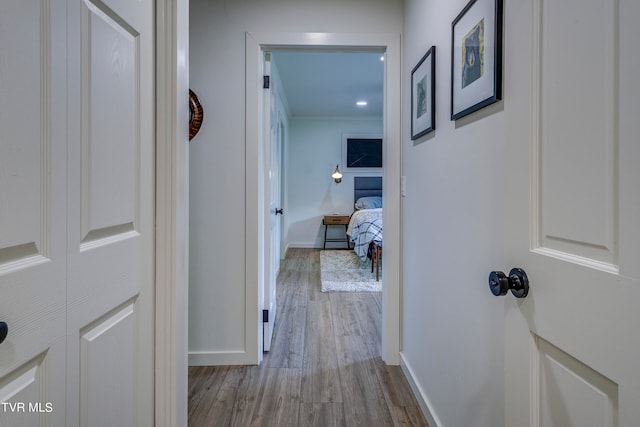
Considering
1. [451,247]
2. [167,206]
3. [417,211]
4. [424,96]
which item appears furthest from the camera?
[417,211]

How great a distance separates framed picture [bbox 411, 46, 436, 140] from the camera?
62.1 inches

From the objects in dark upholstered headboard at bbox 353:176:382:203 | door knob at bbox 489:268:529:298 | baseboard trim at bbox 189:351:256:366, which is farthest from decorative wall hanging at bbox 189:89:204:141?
dark upholstered headboard at bbox 353:176:382:203

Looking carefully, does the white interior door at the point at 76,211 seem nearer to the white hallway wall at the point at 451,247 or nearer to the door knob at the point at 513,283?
the door knob at the point at 513,283

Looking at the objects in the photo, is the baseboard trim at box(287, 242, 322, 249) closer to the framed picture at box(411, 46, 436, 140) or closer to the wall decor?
the wall decor

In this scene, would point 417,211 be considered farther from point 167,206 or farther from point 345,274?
point 345,274

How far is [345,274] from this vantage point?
4.51 metres

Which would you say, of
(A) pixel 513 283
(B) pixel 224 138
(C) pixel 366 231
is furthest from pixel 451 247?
(C) pixel 366 231

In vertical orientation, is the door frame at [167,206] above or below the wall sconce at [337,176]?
below

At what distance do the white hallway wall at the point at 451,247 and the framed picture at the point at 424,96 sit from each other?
39mm

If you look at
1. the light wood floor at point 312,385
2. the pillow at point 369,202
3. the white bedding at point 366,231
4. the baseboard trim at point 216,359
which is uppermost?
the pillow at point 369,202

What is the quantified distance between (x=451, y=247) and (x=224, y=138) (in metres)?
1.49

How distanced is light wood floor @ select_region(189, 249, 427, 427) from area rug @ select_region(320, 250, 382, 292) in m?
0.95

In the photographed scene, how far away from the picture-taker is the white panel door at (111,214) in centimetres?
74

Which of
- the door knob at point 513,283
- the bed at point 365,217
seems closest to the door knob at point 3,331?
the door knob at point 513,283
